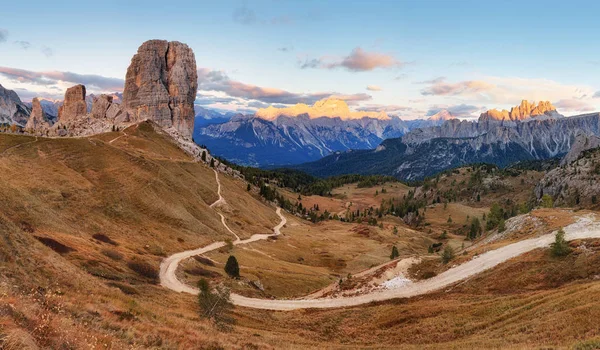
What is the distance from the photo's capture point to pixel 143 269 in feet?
199

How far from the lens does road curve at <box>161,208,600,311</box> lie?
60719 mm

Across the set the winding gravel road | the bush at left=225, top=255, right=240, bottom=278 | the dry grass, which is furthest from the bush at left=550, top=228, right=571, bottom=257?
the bush at left=225, top=255, right=240, bottom=278

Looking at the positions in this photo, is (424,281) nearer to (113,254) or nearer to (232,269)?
(232,269)

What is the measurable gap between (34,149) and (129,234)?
2227 inches

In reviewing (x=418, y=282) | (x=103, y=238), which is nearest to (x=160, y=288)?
(x=103, y=238)

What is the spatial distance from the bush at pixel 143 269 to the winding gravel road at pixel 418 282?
1550mm

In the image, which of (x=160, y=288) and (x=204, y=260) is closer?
(x=160, y=288)

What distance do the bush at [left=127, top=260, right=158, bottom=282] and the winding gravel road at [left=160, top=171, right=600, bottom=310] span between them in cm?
155

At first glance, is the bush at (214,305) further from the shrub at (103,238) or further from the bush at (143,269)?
the shrub at (103,238)

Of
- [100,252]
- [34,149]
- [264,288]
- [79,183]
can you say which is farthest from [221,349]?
[34,149]

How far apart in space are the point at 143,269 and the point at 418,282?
49533mm

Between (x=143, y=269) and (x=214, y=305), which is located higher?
(x=214, y=305)

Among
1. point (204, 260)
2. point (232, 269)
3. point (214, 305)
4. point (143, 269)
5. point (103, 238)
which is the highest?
point (214, 305)

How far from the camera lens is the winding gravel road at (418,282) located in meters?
60.8
